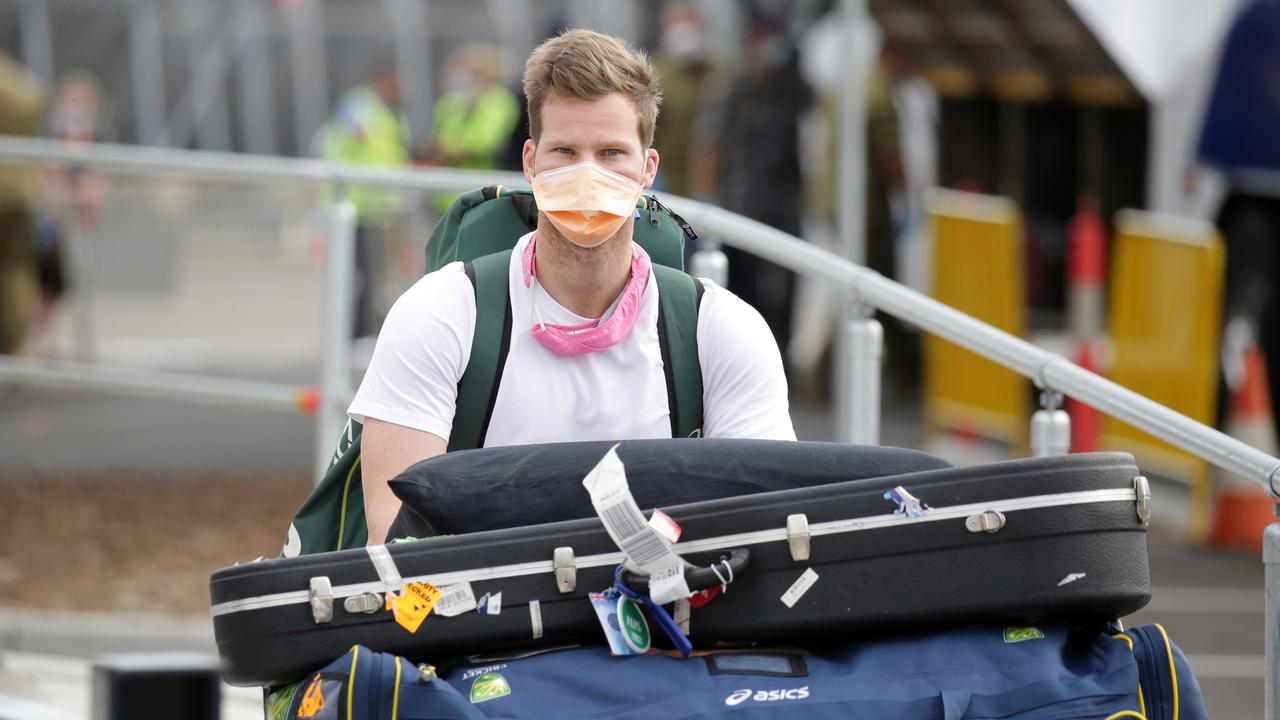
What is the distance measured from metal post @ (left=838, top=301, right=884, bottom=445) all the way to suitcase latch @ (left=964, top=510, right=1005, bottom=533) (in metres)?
1.66

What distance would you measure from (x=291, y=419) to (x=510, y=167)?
71.3 inches

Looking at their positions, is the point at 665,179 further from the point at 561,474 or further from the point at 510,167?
the point at 561,474

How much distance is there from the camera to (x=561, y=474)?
2.50m

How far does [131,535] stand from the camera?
7.54 m

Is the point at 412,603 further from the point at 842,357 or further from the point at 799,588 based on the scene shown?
the point at 842,357

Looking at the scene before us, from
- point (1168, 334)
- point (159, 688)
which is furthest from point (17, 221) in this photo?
point (159, 688)

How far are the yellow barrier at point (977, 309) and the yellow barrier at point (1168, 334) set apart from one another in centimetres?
49

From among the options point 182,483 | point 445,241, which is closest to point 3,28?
point 182,483

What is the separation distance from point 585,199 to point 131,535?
5078 millimetres

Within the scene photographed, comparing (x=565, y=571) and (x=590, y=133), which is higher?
(x=590, y=133)

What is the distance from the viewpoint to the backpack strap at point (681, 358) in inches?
119

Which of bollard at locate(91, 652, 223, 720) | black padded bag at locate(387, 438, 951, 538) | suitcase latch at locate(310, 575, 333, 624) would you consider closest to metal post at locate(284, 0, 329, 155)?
black padded bag at locate(387, 438, 951, 538)

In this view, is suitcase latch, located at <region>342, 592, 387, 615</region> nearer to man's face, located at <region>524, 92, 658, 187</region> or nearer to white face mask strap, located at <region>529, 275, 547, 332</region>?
white face mask strap, located at <region>529, 275, 547, 332</region>

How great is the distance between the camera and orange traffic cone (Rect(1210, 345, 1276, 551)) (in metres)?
7.72
